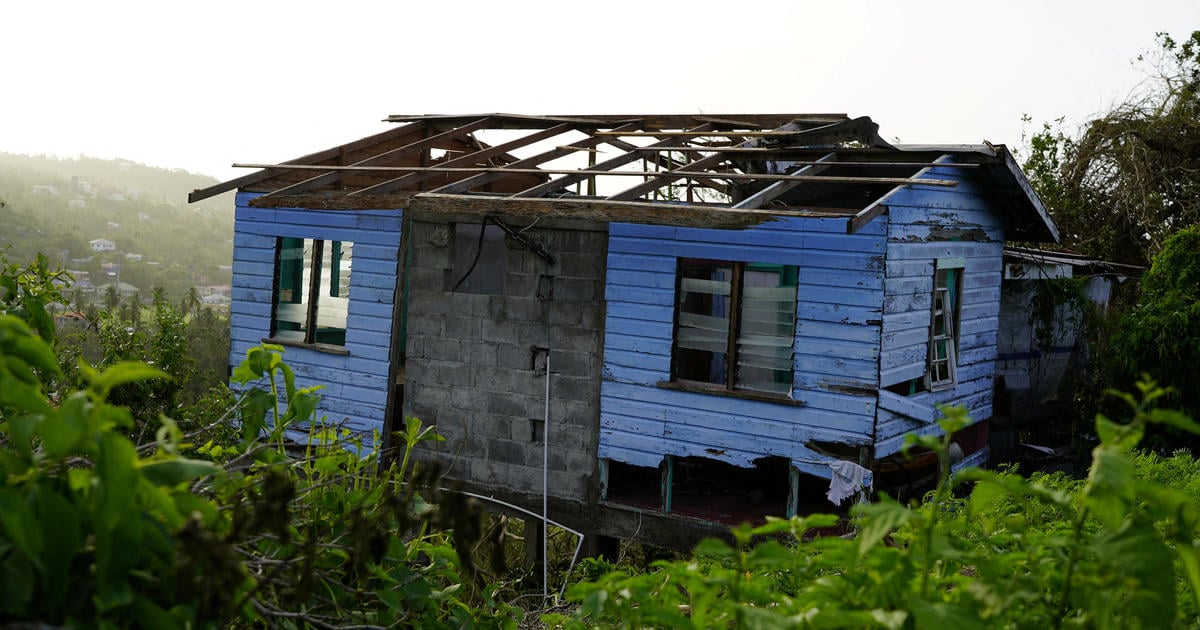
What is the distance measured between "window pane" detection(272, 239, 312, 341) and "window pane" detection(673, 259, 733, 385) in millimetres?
4616

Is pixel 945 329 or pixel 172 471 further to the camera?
pixel 945 329

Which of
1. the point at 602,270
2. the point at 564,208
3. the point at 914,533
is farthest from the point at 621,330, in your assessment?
the point at 914,533

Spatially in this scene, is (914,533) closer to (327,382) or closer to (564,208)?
A: (564,208)

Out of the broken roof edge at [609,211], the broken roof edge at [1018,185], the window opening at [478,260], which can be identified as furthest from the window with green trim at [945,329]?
the window opening at [478,260]

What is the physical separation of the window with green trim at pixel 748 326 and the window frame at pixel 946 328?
199 cm

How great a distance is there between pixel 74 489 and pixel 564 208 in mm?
8144

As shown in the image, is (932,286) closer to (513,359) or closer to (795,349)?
(795,349)

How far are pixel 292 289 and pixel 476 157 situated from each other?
2.74 meters

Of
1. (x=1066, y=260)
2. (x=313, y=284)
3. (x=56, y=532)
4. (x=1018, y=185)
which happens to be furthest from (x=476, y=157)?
(x=56, y=532)

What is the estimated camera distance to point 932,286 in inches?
459

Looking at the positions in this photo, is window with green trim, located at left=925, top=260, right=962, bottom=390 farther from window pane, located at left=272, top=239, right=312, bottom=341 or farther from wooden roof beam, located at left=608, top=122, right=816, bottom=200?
window pane, located at left=272, top=239, right=312, bottom=341

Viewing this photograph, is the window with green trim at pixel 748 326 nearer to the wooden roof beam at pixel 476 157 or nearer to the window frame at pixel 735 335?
the window frame at pixel 735 335

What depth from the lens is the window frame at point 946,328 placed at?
12055 millimetres

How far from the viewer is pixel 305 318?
1348cm
